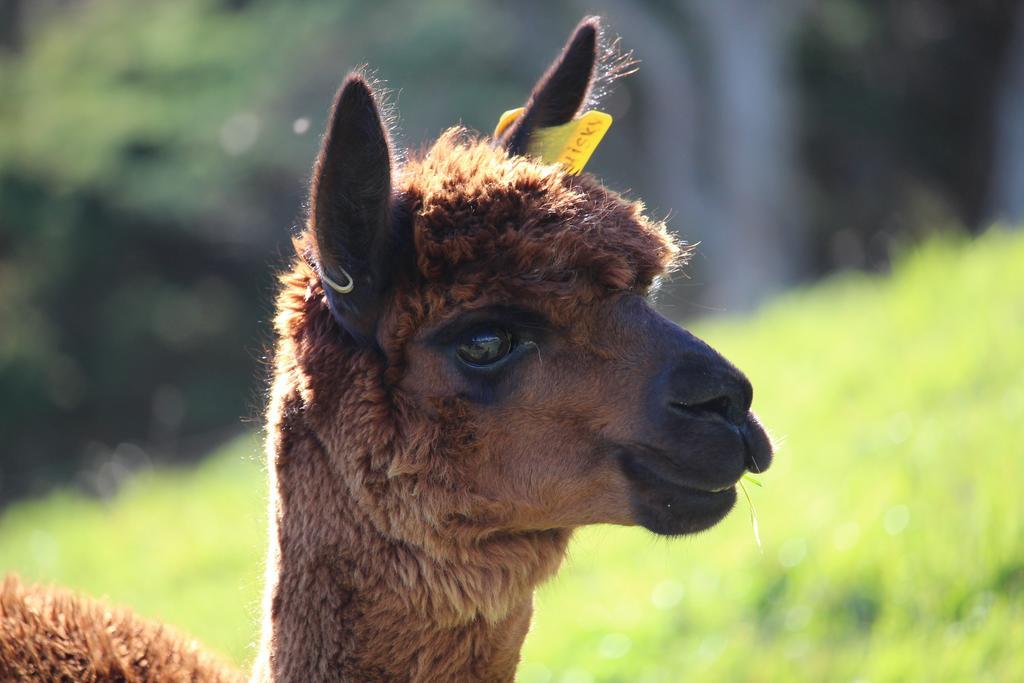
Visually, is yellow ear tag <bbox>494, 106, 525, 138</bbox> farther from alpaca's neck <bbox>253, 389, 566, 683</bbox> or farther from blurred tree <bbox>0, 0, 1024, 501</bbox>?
blurred tree <bbox>0, 0, 1024, 501</bbox>

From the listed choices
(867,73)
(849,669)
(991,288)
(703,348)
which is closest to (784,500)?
(849,669)

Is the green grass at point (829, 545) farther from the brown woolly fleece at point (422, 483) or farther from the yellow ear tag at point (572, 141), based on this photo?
the yellow ear tag at point (572, 141)

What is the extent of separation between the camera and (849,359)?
760 centimetres

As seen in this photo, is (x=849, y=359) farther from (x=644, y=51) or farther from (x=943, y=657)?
(x=644, y=51)

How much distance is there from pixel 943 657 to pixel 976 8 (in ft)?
72.1

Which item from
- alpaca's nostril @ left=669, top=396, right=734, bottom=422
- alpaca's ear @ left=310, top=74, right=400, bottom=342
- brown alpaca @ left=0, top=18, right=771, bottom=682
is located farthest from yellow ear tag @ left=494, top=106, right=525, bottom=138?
alpaca's nostril @ left=669, top=396, right=734, bottom=422

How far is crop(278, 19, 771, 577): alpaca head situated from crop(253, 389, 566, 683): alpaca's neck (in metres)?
0.07

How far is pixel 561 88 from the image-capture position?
3621 mm

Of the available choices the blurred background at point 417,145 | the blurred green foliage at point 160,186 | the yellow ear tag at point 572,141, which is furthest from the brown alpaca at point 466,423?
the blurred green foliage at point 160,186

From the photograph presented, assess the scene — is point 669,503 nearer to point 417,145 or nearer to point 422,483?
point 422,483

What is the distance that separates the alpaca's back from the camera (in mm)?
3242

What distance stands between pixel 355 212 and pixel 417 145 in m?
7.75

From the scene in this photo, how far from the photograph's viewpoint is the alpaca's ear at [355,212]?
286 cm

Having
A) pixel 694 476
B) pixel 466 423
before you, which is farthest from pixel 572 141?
pixel 694 476
